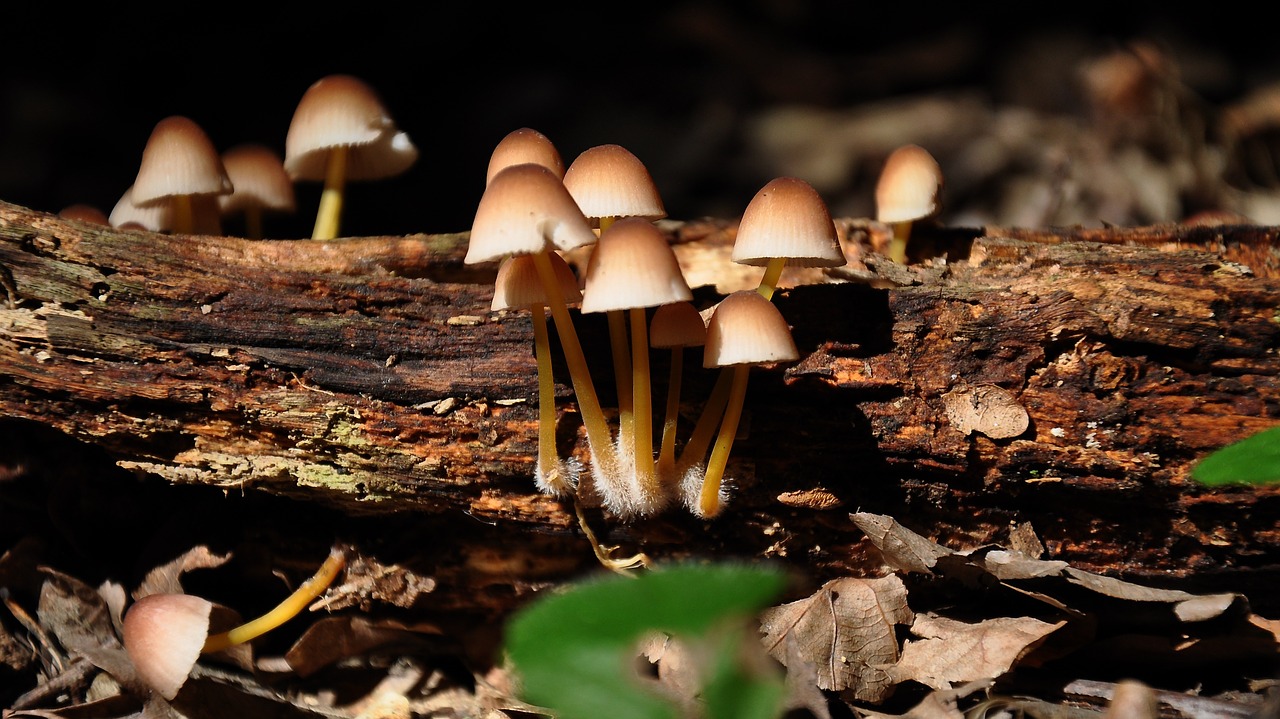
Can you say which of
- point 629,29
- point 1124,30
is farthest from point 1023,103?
point 629,29

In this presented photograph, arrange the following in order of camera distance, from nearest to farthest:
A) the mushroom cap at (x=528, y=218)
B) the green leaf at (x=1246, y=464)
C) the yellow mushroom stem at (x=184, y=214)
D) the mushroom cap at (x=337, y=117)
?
the green leaf at (x=1246, y=464), the mushroom cap at (x=528, y=218), the mushroom cap at (x=337, y=117), the yellow mushroom stem at (x=184, y=214)

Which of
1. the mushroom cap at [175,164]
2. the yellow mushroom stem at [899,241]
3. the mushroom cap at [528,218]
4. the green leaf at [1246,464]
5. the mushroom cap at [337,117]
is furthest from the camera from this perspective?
the yellow mushroom stem at [899,241]

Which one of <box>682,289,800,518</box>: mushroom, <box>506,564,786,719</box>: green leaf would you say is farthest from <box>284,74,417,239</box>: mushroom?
<box>506,564,786,719</box>: green leaf

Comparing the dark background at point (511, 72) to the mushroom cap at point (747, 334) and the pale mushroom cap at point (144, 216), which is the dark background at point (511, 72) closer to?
the pale mushroom cap at point (144, 216)

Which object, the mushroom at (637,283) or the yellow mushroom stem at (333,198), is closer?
the mushroom at (637,283)

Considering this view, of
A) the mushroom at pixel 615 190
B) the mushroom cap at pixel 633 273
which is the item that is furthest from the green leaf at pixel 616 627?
the mushroom at pixel 615 190

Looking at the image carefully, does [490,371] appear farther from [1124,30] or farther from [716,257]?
[1124,30]

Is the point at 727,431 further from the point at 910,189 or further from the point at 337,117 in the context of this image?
the point at 337,117
